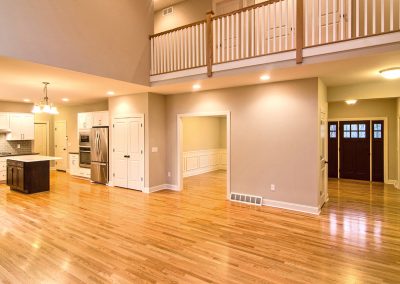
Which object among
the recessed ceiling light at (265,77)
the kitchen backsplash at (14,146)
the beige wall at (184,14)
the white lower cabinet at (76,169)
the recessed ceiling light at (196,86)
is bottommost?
the white lower cabinet at (76,169)

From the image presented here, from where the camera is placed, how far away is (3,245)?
3414mm

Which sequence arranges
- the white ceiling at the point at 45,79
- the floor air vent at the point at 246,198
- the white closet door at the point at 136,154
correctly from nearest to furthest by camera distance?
the white ceiling at the point at 45,79 → the floor air vent at the point at 246,198 → the white closet door at the point at 136,154

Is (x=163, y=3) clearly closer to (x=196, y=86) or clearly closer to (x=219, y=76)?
(x=196, y=86)

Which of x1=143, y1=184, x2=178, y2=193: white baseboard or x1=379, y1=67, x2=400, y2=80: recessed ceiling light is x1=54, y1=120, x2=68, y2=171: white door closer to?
x1=143, y1=184, x2=178, y2=193: white baseboard

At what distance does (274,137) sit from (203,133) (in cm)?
485

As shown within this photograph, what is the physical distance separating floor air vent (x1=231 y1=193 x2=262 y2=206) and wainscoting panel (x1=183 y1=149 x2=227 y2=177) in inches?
134

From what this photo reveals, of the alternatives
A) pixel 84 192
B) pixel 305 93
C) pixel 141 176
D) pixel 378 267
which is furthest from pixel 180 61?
pixel 378 267

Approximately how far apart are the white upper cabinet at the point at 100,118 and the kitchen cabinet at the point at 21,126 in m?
2.79

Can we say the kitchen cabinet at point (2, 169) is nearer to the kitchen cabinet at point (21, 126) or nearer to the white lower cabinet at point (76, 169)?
the kitchen cabinet at point (21, 126)

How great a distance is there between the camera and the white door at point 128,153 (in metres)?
6.70

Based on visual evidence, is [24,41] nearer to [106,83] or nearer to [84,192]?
[106,83]

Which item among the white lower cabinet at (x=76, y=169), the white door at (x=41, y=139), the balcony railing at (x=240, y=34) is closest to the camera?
the balcony railing at (x=240, y=34)

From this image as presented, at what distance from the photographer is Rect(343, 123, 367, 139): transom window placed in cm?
776

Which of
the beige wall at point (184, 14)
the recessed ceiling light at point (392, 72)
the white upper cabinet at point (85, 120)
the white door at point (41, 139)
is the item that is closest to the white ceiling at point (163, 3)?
the beige wall at point (184, 14)
